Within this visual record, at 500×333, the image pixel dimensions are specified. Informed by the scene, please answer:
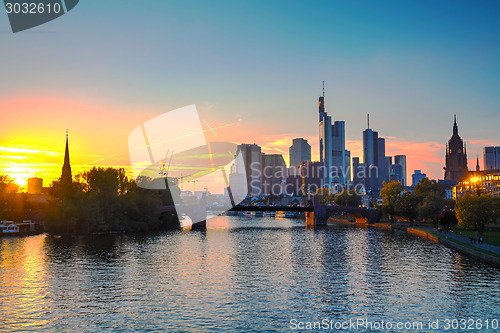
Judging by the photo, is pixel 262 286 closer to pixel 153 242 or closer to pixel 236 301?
pixel 236 301

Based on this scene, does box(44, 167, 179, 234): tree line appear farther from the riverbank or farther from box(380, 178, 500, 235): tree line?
box(380, 178, 500, 235): tree line

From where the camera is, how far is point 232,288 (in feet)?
167

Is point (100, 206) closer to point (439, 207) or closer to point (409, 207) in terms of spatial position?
point (439, 207)

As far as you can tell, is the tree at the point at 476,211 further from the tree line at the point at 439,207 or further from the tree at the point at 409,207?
the tree at the point at 409,207

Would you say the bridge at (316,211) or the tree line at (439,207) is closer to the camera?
the tree line at (439,207)

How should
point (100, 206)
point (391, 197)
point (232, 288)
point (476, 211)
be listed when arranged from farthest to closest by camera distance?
point (391, 197) < point (100, 206) < point (476, 211) < point (232, 288)

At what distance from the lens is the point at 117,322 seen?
125 feet

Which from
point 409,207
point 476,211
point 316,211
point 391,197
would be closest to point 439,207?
point 409,207

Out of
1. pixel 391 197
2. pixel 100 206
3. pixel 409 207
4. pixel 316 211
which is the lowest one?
pixel 316 211

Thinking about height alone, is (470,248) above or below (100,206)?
below

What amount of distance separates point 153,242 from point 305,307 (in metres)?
62.4

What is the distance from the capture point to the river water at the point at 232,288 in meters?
39.0

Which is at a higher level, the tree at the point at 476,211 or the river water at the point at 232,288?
the tree at the point at 476,211

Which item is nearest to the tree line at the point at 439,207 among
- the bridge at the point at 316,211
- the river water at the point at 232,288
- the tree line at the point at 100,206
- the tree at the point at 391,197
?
the tree at the point at 391,197
